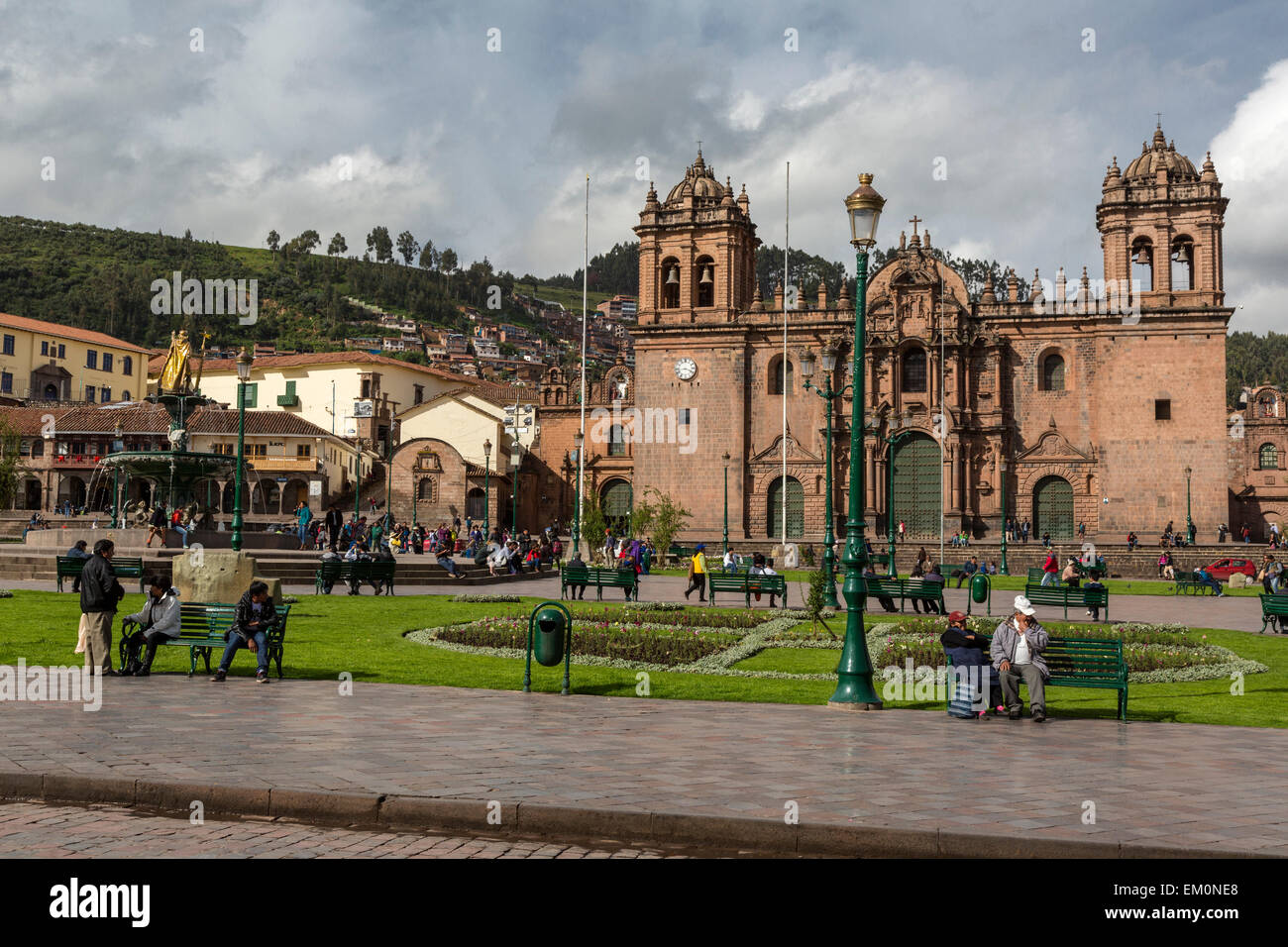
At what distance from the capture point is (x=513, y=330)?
500ft

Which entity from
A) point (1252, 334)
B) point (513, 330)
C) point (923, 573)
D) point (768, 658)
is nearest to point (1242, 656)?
point (768, 658)

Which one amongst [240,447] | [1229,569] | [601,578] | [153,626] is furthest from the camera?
[1229,569]

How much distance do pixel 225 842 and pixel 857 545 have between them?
7.31 metres

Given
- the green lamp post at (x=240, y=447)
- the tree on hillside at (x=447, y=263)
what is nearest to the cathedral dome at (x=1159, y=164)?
the green lamp post at (x=240, y=447)

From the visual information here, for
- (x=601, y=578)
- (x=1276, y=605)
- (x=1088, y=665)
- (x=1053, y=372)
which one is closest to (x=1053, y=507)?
(x=1053, y=372)

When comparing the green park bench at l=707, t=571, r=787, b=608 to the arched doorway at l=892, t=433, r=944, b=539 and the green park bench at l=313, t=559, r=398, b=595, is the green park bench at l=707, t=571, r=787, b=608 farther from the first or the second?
the arched doorway at l=892, t=433, r=944, b=539

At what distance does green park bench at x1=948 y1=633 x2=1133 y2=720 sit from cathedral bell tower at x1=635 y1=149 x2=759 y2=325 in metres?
42.9

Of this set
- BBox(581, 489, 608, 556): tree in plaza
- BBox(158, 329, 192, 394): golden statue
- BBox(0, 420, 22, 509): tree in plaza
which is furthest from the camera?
BBox(0, 420, 22, 509): tree in plaza

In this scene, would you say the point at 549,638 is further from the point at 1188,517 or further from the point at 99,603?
the point at 1188,517

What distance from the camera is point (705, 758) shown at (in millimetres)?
7973

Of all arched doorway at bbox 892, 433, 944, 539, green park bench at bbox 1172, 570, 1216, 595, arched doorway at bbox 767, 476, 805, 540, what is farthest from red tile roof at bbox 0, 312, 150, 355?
green park bench at bbox 1172, 570, 1216, 595

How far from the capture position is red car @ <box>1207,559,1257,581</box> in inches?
1510
